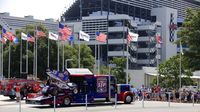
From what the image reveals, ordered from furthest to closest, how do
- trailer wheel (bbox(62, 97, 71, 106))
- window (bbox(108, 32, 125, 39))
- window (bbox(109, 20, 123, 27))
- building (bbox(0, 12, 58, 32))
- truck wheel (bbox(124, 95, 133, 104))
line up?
1. building (bbox(0, 12, 58, 32))
2. window (bbox(108, 32, 125, 39))
3. window (bbox(109, 20, 123, 27))
4. truck wheel (bbox(124, 95, 133, 104))
5. trailer wheel (bbox(62, 97, 71, 106))

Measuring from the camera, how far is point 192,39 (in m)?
50.2

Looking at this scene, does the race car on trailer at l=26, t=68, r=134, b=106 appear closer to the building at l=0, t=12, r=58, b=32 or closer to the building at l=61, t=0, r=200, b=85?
the building at l=61, t=0, r=200, b=85

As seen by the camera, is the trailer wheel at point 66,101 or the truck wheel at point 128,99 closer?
the trailer wheel at point 66,101

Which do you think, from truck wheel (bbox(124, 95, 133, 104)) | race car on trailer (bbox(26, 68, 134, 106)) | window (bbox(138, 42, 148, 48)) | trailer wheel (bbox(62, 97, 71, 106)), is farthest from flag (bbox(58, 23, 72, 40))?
window (bbox(138, 42, 148, 48))

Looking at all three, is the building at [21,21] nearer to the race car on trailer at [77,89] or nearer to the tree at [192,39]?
the tree at [192,39]

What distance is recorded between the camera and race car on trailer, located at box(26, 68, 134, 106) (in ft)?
115

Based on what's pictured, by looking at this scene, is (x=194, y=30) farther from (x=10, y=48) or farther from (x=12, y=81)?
(x=10, y=48)

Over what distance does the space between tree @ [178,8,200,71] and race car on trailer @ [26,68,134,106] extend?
1443cm

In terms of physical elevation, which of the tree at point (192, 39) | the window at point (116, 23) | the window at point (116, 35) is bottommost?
the tree at point (192, 39)

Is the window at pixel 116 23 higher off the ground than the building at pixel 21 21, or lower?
lower

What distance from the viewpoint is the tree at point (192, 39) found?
163 feet

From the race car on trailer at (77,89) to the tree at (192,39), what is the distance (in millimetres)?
14426

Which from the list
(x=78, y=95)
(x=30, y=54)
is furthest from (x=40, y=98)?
(x=30, y=54)

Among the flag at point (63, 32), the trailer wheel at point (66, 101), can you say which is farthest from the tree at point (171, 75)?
the trailer wheel at point (66, 101)
